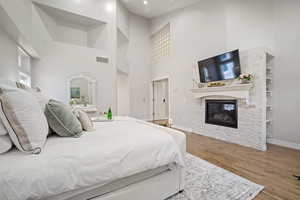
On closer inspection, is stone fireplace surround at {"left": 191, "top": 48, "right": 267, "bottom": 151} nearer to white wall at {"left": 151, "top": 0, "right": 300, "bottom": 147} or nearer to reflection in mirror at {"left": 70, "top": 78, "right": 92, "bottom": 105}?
white wall at {"left": 151, "top": 0, "right": 300, "bottom": 147}

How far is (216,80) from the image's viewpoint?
3.67m

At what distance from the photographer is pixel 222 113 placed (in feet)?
12.0

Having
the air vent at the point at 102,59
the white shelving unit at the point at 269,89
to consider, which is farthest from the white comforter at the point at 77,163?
the air vent at the point at 102,59

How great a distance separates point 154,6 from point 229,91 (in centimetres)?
428

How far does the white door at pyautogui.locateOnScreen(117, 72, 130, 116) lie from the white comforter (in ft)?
15.7

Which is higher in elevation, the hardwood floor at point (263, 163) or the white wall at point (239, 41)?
the white wall at point (239, 41)

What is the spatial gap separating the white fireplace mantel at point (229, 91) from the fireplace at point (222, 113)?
234 mm

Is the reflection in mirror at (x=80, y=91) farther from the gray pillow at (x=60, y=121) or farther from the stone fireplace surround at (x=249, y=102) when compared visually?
the stone fireplace surround at (x=249, y=102)

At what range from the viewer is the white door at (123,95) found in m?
5.98

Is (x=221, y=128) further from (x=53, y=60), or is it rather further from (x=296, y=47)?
(x=53, y=60)

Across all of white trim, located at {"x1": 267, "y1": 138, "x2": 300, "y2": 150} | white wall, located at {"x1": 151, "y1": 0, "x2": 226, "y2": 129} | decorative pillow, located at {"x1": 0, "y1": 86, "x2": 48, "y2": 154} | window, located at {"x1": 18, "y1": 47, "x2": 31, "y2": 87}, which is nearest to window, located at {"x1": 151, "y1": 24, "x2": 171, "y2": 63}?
white wall, located at {"x1": 151, "y1": 0, "x2": 226, "y2": 129}

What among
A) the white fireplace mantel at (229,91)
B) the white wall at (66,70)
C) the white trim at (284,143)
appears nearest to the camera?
the white trim at (284,143)

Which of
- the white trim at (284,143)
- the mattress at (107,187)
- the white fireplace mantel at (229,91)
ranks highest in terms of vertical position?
the white fireplace mantel at (229,91)

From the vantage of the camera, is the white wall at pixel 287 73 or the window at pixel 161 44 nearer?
the white wall at pixel 287 73
